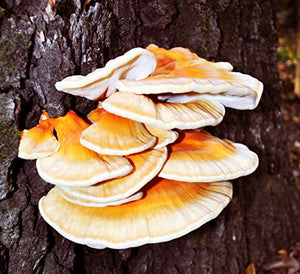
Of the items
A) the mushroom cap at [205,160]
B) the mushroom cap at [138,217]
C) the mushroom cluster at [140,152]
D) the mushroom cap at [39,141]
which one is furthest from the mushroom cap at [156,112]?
the mushroom cap at [138,217]

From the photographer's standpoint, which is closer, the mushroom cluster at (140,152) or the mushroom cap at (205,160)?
the mushroom cluster at (140,152)

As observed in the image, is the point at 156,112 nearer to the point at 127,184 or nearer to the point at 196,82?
the point at 196,82

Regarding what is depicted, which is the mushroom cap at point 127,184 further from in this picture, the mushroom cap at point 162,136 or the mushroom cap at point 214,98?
the mushroom cap at point 214,98

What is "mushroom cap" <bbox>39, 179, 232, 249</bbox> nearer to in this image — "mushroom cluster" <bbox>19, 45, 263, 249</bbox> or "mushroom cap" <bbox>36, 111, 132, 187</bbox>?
"mushroom cluster" <bbox>19, 45, 263, 249</bbox>

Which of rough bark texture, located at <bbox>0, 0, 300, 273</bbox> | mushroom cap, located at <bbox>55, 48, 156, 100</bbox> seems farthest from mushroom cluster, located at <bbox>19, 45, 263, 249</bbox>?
rough bark texture, located at <bbox>0, 0, 300, 273</bbox>

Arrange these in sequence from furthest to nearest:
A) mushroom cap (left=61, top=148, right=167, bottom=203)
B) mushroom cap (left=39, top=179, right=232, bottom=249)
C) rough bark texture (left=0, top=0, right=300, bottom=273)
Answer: rough bark texture (left=0, top=0, right=300, bottom=273), mushroom cap (left=39, top=179, right=232, bottom=249), mushroom cap (left=61, top=148, right=167, bottom=203)

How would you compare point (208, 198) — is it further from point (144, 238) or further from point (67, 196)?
point (67, 196)
